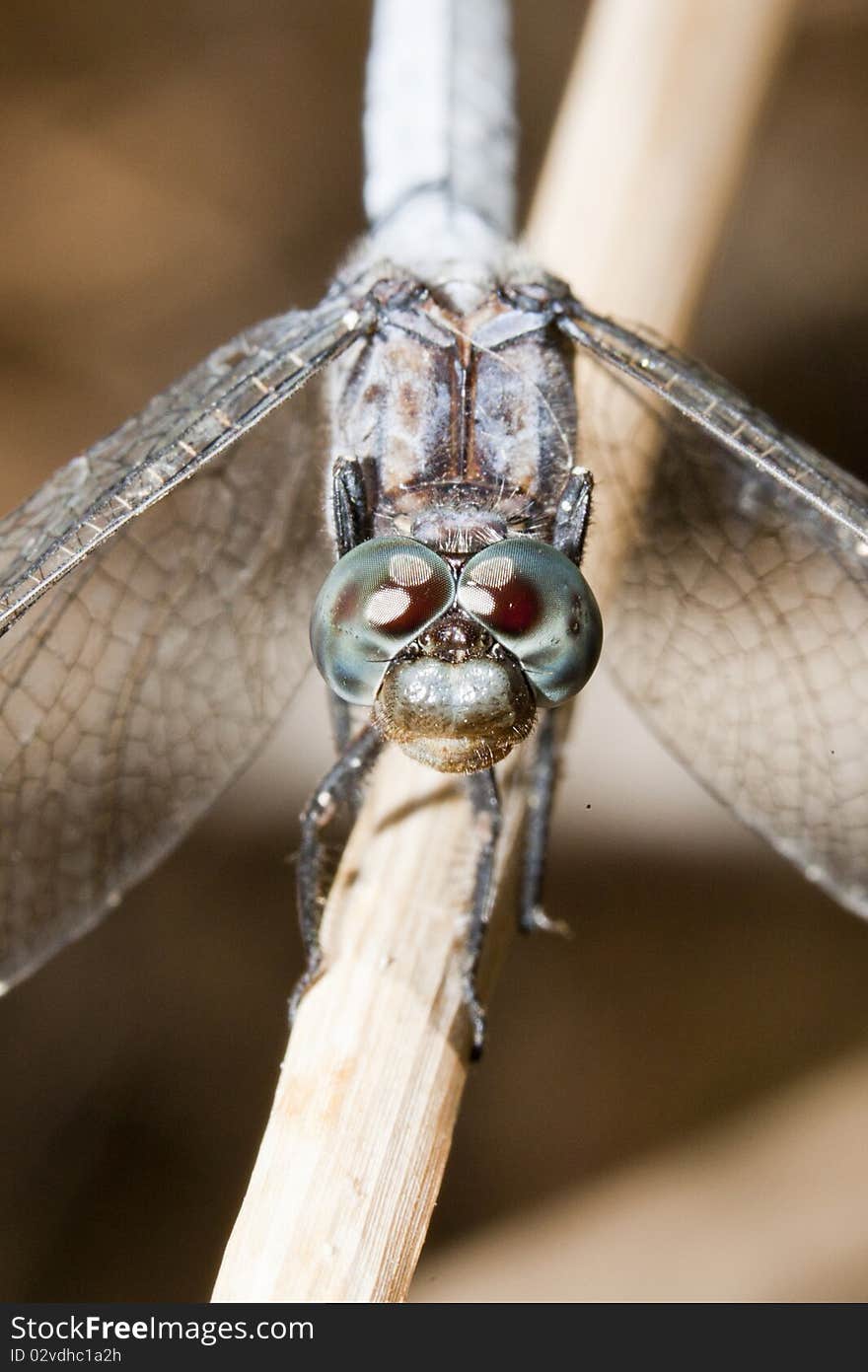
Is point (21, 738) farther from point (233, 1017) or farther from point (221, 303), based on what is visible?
point (221, 303)

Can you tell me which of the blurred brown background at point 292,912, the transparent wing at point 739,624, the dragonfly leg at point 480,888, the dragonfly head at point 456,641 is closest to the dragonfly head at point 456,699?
the dragonfly head at point 456,641

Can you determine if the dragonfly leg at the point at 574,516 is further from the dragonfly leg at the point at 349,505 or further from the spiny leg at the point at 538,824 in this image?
the spiny leg at the point at 538,824

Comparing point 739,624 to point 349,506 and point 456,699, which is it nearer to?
point 349,506

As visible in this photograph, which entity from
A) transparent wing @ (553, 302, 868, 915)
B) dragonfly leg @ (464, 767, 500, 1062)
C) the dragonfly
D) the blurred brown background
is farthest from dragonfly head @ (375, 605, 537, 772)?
the blurred brown background

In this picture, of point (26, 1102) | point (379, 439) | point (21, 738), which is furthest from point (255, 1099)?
point (379, 439)

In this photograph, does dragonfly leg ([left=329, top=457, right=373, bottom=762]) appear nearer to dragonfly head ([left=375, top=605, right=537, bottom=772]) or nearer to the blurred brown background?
dragonfly head ([left=375, top=605, right=537, bottom=772])

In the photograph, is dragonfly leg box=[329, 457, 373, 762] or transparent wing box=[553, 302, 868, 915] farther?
transparent wing box=[553, 302, 868, 915]

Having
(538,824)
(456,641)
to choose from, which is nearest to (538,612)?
(456,641)
